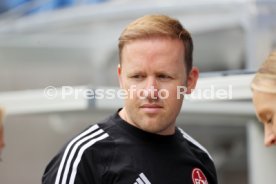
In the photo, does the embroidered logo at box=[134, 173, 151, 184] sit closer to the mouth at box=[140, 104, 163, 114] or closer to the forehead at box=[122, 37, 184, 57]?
the mouth at box=[140, 104, 163, 114]

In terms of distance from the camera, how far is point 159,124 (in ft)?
6.30

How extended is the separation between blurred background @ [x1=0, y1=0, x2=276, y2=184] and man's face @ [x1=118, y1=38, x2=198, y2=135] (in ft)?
12.8

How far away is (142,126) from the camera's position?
1929 millimetres

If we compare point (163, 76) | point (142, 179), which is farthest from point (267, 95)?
point (142, 179)

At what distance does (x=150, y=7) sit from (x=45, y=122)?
396 cm

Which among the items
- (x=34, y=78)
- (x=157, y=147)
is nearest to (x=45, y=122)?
(x=34, y=78)

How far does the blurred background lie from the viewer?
26.6 feet

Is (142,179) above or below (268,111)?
below

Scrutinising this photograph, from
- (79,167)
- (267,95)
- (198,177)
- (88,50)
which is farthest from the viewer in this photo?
(88,50)

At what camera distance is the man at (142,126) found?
6.11ft

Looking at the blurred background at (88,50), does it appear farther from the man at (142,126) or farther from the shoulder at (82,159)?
the shoulder at (82,159)

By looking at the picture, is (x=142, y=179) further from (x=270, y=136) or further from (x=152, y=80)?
(x=270, y=136)

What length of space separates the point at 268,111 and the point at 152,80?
0.34 meters

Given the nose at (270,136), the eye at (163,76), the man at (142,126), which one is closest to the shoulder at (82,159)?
the man at (142,126)
